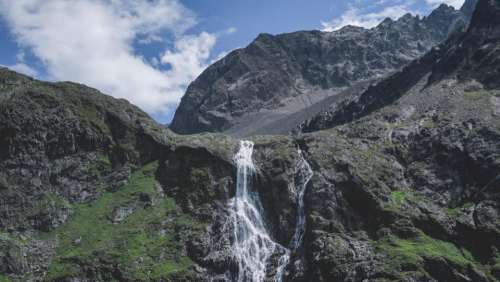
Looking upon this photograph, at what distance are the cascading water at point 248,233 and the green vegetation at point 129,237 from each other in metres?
5.28

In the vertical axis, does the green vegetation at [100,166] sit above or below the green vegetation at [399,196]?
above

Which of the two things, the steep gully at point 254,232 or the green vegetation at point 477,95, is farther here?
the green vegetation at point 477,95

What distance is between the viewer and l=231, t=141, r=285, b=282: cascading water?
68188mm

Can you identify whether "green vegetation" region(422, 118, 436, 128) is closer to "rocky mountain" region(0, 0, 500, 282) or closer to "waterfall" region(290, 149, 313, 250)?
"rocky mountain" region(0, 0, 500, 282)

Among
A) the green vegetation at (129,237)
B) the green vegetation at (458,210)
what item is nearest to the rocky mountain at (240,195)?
the green vegetation at (129,237)

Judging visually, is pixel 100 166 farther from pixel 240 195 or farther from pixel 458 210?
pixel 458 210

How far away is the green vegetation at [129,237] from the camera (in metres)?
64.9

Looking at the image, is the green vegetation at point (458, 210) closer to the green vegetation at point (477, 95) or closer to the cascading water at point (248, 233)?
the cascading water at point (248, 233)

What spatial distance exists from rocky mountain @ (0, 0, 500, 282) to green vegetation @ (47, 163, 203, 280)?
6.5 inches

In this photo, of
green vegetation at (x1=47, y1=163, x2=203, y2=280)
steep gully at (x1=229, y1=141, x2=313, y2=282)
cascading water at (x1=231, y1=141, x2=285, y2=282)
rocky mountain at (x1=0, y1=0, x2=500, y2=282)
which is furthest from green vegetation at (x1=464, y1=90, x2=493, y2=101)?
green vegetation at (x1=47, y1=163, x2=203, y2=280)

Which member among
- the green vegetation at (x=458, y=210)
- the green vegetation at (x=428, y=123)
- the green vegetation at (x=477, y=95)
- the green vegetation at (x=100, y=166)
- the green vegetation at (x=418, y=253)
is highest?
the green vegetation at (x=477, y=95)

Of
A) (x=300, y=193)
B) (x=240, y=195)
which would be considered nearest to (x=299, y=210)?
(x=300, y=193)

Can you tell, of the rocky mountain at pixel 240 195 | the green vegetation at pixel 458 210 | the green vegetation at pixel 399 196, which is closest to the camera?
the rocky mountain at pixel 240 195

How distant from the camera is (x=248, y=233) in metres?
72.4
